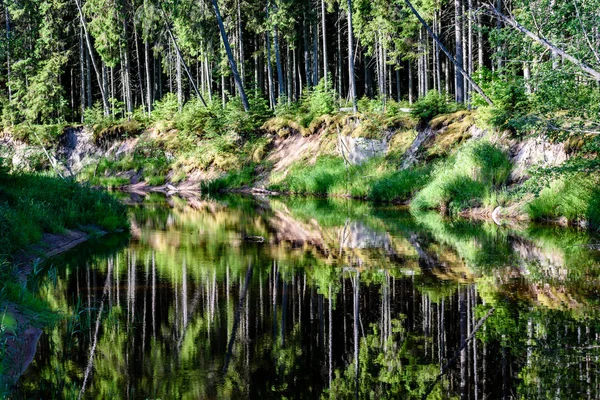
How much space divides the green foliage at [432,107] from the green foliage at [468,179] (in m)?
6.03

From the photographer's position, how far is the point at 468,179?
2303 centimetres

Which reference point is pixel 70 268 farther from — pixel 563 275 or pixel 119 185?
pixel 119 185

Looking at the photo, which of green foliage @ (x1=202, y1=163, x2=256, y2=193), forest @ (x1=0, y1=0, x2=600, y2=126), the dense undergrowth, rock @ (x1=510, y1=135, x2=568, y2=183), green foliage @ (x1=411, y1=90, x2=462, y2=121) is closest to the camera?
the dense undergrowth

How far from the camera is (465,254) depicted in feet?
45.9

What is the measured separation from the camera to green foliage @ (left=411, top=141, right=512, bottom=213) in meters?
22.5

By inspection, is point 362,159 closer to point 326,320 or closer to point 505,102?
point 505,102

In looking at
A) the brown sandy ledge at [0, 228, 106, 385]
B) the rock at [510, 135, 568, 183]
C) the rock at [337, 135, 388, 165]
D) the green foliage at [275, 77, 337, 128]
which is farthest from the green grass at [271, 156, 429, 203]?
the brown sandy ledge at [0, 228, 106, 385]

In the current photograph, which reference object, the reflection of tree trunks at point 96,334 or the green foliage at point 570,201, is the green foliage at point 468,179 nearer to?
the green foliage at point 570,201

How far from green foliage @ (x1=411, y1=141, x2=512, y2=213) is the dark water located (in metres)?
6.18

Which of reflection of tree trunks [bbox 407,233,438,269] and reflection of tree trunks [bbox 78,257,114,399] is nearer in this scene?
reflection of tree trunks [bbox 78,257,114,399]

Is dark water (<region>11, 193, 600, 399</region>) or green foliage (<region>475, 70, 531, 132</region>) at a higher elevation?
green foliage (<region>475, 70, 531, 132</region>)

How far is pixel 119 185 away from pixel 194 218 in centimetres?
2393

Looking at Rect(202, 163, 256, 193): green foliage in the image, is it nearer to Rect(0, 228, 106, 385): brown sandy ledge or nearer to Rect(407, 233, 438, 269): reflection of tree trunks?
Rect(407, 233, 438, 269): reflection of tree trunks

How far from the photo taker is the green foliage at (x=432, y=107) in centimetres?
3052
